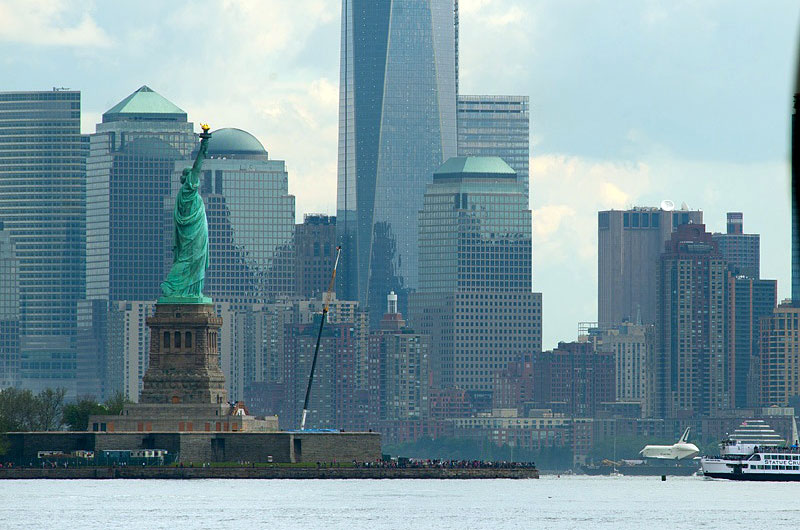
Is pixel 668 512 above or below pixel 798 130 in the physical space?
below

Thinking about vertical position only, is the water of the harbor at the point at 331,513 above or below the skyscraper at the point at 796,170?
below

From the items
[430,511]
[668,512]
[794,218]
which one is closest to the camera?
[794,218]

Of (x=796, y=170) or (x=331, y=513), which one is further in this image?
(x=331, y=513)

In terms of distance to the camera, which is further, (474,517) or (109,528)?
(474,517)

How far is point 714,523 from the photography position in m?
171

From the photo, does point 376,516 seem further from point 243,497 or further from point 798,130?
point 798,130

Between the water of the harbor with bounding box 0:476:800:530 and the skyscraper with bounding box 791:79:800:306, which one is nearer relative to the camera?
the skyscraper with bounding box 791:79:800:306

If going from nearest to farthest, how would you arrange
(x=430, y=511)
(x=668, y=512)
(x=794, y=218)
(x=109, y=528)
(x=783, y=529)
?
(x=794, y=218) < (x=109, y=528) < (x=783, y=529) < (x=430, y=511) < (x=668, y=512)

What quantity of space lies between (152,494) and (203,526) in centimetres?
3850

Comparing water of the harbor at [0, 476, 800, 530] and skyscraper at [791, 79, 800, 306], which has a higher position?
skyscraper at [791, 79, 800, 306]

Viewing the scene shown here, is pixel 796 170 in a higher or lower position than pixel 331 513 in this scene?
higher

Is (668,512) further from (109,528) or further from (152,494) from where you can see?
(109,528)

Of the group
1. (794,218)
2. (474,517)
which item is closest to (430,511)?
(474,517)

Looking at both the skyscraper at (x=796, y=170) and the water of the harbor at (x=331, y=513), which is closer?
the skyscraper at (x=796, y=170)
